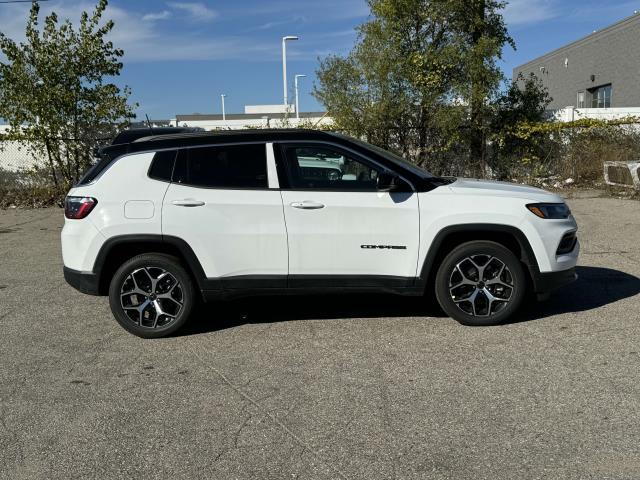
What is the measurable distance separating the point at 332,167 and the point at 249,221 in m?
0.85

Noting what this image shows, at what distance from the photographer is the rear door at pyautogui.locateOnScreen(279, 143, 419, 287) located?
5.22 m

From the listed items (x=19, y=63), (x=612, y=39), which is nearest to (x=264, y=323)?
(x=19, y=63)

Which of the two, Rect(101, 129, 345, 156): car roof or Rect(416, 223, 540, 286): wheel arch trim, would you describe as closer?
Rect(416, 223, 540, 286): wheel arch trim

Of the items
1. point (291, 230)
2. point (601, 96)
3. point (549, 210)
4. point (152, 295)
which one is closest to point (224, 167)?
point (291, 230)

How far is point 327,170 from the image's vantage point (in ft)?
17.6

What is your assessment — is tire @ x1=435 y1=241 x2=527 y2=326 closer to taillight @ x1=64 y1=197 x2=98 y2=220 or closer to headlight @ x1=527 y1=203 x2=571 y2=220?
headlight @ x1=527 y1=203 x2=571 y2=220

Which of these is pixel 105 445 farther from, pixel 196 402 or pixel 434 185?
pixel 434 185

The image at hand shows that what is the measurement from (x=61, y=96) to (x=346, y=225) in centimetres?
1181

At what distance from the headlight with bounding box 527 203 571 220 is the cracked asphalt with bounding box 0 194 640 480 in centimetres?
95

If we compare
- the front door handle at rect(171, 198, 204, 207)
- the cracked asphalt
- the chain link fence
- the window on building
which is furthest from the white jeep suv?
the window on building

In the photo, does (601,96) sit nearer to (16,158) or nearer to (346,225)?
(16,158)

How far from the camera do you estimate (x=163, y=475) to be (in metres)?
3.25

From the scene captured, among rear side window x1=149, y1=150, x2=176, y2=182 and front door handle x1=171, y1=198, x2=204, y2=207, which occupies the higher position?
rear side window x1=149, y1=150, x2=176, y2=182

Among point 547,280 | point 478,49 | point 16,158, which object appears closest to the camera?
point 547,280
